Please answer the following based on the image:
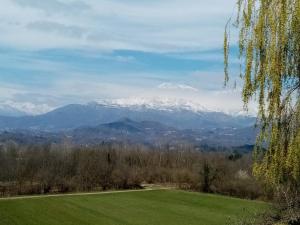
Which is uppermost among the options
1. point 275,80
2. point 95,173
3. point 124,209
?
point 275,80

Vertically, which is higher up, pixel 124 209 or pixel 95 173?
pixel 95 173

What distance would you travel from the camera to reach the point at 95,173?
98.4 metres

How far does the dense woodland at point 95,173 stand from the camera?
89.2 m

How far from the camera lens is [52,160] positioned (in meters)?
106

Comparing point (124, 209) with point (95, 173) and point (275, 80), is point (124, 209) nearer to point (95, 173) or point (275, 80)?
point (95, 173)

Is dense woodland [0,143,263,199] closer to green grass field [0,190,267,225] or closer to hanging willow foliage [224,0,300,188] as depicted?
green grass field [0,190,267,225]

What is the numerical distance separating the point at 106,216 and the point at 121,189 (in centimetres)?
3889

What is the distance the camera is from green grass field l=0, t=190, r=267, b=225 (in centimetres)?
5498

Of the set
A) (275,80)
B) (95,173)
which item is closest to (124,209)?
(95,173)

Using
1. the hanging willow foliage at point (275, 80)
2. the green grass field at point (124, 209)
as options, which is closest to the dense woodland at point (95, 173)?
the green grass field at point (124, 209)

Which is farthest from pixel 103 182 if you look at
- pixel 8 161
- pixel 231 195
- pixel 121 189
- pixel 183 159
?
pixel 183 159

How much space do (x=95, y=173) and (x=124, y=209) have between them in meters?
34.2

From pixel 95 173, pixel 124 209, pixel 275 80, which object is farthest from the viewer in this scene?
pixel 95 173

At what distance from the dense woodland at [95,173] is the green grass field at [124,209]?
8960mm
